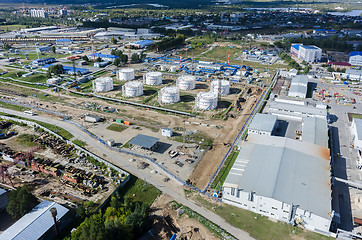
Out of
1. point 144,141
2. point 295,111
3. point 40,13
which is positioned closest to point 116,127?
point 144,141

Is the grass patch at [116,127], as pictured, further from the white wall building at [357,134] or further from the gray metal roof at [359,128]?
the gray metal roof at [359,128]

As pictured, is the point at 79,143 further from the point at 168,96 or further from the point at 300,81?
the point at 300,81

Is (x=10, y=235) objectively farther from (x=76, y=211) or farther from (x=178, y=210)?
(x=178, y=210)

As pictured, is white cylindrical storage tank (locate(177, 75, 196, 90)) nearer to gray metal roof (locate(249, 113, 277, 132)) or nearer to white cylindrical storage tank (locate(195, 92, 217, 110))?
white cylindrical storage tank (locate(195, 92, 217, 110))

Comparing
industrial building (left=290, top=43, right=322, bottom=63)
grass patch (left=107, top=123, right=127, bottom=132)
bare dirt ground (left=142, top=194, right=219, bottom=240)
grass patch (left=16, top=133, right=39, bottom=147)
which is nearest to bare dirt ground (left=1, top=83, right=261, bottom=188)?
grass patch (left=107, top=123, right=127, bottom=132)

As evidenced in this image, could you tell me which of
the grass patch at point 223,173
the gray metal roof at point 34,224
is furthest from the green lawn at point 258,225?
the gray metal roof at point 34,224

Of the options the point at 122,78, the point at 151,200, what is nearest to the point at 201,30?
the point at 122,78
